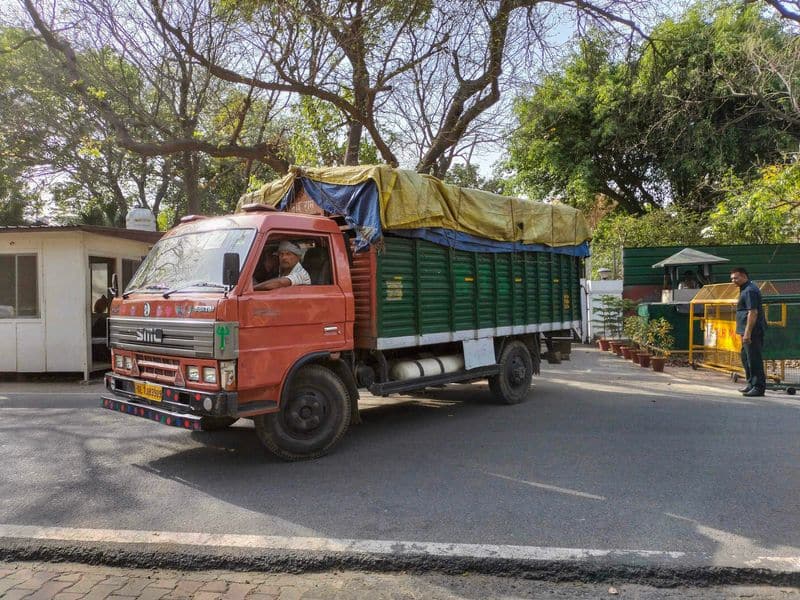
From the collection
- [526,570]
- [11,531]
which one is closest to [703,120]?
[526,570]

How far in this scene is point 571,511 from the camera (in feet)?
14.1

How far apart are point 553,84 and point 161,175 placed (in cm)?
1467

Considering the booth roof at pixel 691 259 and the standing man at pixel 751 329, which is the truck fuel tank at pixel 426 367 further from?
the booth roof at pixel 691 259

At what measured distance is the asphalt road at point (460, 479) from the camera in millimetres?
3994

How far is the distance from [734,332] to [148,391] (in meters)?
9.86

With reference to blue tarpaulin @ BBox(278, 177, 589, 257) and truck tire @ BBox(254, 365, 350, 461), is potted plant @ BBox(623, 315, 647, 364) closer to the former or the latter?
blue tarpaulin @ BBox(278, 177, 589, 257)

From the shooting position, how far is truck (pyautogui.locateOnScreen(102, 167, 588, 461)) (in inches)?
200

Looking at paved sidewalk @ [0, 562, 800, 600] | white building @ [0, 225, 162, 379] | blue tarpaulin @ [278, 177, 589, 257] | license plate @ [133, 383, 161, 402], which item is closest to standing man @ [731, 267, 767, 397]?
blue tarpaulin @ [278, 177, 589, 257]

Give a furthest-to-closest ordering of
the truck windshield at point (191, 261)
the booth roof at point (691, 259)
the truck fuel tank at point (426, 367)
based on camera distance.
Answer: the booth roof at point (691, 259), the truck fuel tank at point (426, 367), the truck windshield at point (191, 261)

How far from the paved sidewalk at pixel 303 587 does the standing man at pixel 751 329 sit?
21.1 feet

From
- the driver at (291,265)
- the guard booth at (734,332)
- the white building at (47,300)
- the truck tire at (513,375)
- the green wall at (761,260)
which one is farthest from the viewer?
the green wall at (761,260)

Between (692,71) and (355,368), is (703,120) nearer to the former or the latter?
(692,71)

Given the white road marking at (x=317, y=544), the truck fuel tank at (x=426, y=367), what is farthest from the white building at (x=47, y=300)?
the white road marking at (x=317, y=544)

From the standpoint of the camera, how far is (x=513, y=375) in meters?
8.66
